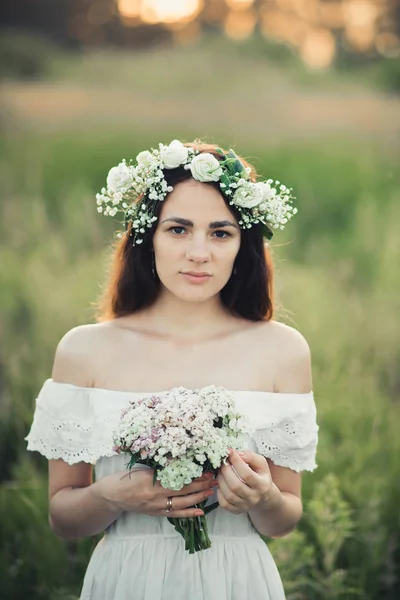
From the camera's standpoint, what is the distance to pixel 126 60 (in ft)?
21.9

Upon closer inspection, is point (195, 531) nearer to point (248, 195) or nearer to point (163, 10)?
point (248, 195)

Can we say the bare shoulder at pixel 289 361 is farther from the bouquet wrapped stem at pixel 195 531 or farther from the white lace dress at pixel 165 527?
the bouquet wrapped stem at pixel 195 531

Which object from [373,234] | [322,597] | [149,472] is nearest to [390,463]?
[322,597]

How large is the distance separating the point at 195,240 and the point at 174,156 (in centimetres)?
31

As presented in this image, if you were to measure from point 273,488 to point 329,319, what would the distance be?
284cm

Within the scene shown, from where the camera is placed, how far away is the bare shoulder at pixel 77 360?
2.80 meters

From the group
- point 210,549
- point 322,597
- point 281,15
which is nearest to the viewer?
point 210,549

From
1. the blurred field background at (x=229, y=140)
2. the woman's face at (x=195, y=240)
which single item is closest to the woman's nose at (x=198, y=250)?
the woman's face at (x=195, y=240)

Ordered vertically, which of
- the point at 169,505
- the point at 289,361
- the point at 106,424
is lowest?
the point at 169,505

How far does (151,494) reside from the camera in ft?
8.22

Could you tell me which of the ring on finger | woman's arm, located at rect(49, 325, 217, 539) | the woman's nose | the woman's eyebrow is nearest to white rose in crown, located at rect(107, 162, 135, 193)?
the woman's eyebrow

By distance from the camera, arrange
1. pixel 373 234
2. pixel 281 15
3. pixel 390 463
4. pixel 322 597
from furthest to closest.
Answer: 1. pixel 281 15
2. pixel 373 234
3. pixel 390 463
4. pixel 322 597

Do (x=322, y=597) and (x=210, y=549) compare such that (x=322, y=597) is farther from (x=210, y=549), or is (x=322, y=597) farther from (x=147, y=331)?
(x=147, y=331)

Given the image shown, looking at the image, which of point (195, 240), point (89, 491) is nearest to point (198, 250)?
A: point (195, 240)
